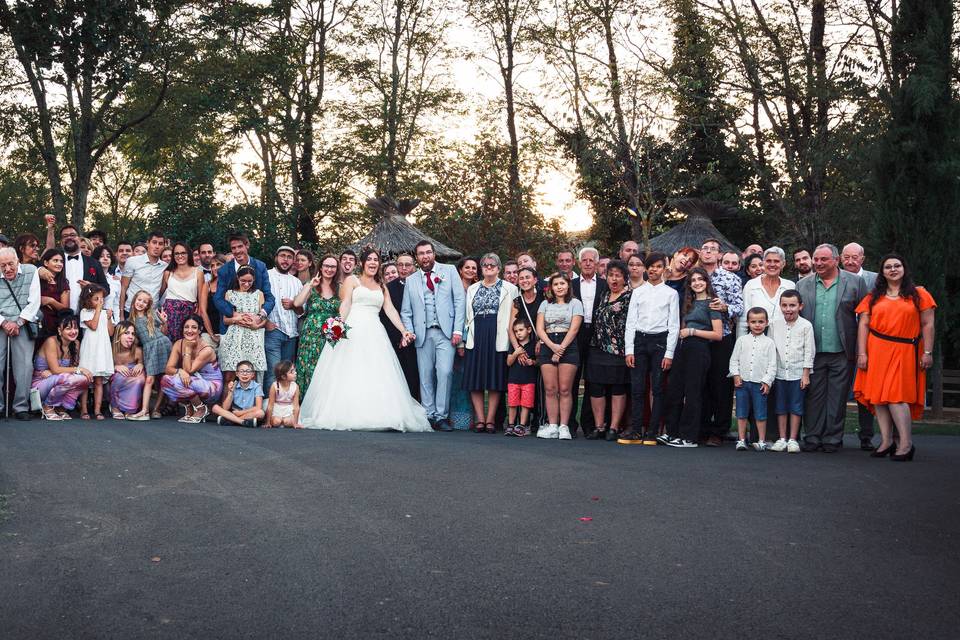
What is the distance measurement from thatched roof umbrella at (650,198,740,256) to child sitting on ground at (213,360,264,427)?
47.6 ft

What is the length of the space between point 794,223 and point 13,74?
2095cm

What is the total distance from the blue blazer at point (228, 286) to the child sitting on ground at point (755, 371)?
18.2 ft

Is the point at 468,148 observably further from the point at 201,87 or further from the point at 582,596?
the point at 582,596

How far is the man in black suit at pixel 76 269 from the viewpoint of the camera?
12102mm

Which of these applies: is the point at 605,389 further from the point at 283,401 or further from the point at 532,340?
the point at 283,401

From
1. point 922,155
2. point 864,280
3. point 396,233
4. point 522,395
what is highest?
point 922,155

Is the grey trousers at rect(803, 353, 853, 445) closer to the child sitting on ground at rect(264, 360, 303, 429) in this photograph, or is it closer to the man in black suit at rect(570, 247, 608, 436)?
the man in black suit at rect(570, 247, 608, 436)

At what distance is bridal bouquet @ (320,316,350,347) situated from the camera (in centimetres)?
1178

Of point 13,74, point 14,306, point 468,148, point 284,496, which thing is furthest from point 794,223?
point 13,74

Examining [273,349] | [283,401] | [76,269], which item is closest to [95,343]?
[76,269]

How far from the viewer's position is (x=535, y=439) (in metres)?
10.6

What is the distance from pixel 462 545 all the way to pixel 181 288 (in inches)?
314

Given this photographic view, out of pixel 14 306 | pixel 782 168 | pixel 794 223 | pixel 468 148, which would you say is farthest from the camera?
pixel 468 148

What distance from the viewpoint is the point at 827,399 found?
33.1ft
